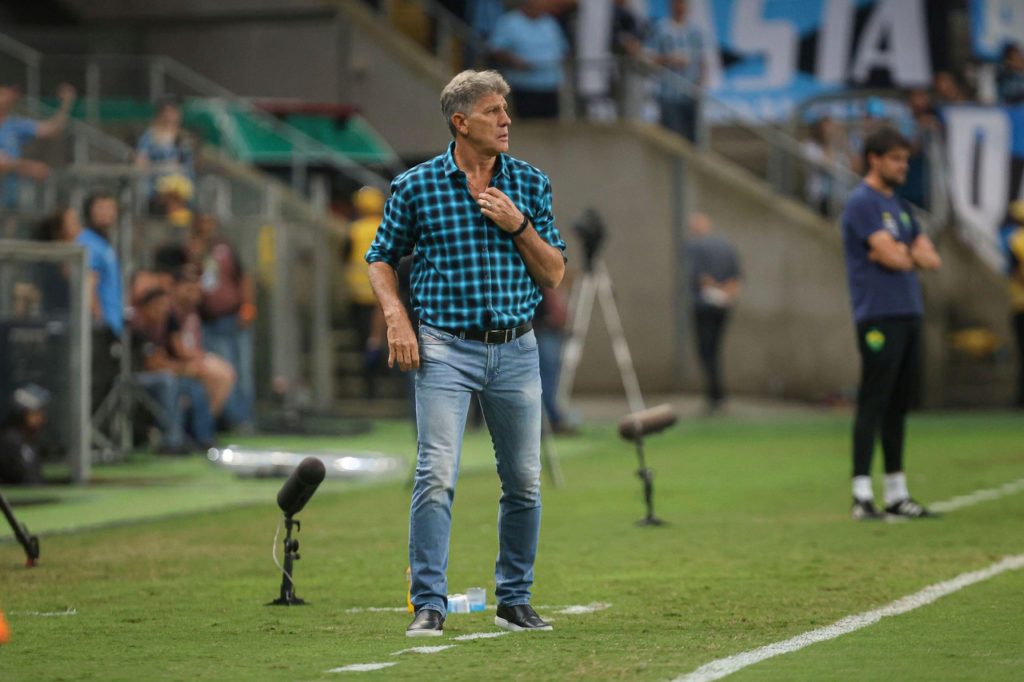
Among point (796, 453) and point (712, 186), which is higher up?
point (712, 186)

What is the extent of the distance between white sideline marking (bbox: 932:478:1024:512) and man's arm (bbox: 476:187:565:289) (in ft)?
19.5

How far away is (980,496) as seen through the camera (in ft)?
46.8

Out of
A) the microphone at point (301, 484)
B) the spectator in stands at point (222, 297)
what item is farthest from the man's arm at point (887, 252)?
the spectator in stands at point (222, 297)

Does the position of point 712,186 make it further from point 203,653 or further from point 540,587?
point 203,653

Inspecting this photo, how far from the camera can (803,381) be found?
91.8 ft

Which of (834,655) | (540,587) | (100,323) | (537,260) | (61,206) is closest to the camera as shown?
(834,655)

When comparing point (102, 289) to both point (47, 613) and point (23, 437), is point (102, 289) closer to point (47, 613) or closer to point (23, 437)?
point (23, 437)

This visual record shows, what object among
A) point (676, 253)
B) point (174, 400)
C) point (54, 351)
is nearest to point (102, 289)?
point (174, 400)

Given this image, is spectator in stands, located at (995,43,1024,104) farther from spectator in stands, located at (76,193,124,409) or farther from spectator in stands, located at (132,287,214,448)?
spectator in stands, located at (76,193,124,409)

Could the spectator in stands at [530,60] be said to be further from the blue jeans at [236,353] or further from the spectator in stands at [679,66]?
the blue jeans at [236,353]

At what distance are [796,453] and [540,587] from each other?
974 cm

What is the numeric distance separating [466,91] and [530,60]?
20.8 meters

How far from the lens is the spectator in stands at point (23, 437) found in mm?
15875

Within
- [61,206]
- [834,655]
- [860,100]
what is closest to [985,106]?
[860,100]
